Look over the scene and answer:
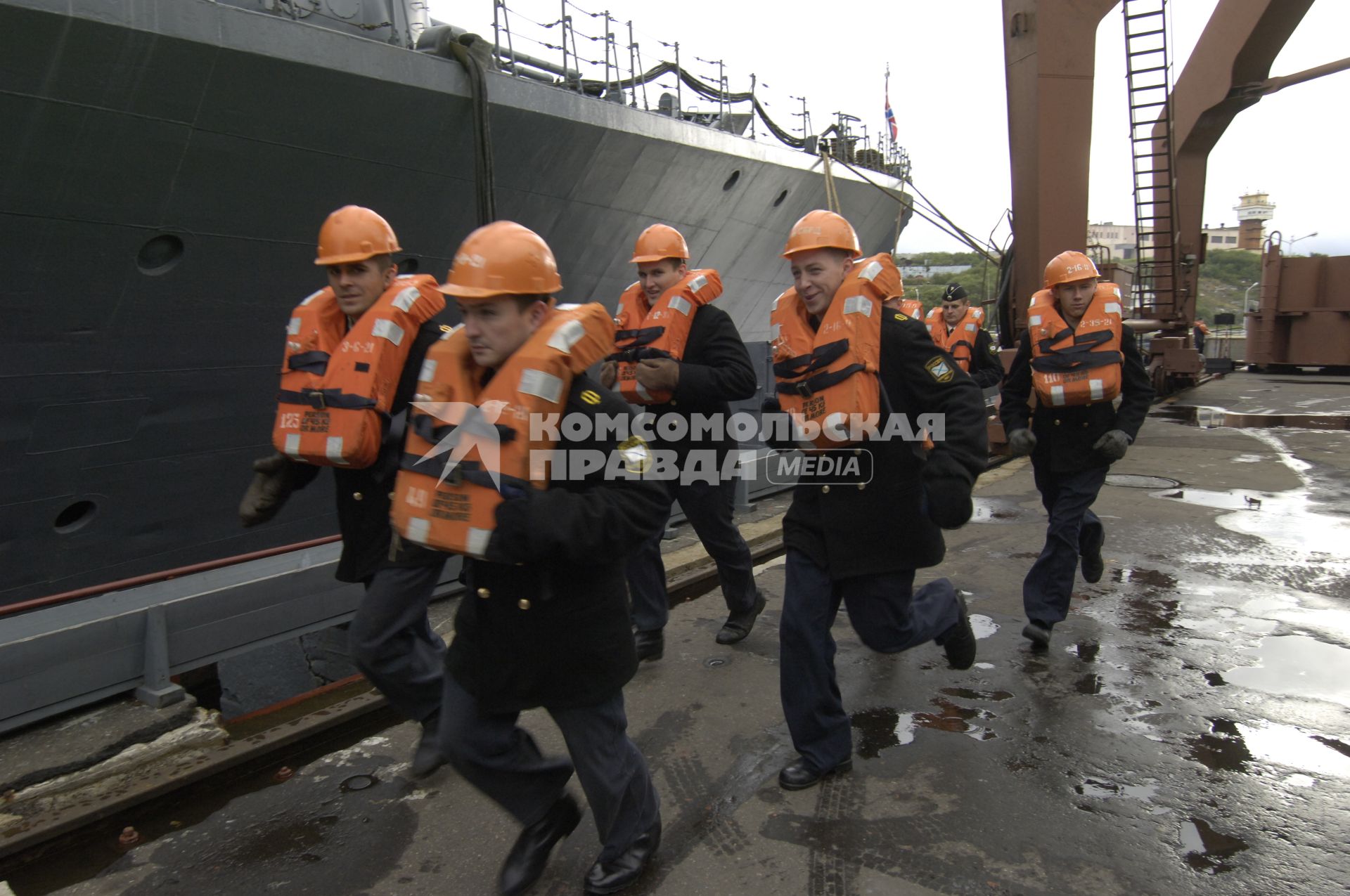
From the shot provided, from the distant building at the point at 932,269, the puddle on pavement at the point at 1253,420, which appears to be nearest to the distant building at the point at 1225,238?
the distant building at the point at 932,269

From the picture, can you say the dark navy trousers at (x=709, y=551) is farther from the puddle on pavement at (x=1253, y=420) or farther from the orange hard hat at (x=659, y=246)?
the puddle on pavement at (x=1253, y=420)

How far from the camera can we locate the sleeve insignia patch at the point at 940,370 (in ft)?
10.5

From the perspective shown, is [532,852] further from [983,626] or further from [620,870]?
[983,626]

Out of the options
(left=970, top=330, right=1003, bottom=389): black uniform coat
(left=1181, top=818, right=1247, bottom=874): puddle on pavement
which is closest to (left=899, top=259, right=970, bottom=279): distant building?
(left=970, top=330, right=1003, bottom=389): black uniform coat

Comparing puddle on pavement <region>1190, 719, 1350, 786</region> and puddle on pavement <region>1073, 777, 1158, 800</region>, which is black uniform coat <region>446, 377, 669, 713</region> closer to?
puddle on pavement <region>1073, 777, 1158, 800</region>

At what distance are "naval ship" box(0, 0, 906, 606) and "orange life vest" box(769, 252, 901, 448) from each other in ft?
16.0

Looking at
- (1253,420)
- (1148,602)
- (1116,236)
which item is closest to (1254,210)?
(1116,236)

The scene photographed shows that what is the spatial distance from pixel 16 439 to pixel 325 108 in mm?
3128

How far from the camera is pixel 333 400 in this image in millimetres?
3107

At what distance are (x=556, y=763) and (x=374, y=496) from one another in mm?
1177

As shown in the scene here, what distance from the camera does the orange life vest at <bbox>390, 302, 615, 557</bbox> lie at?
7.25ft

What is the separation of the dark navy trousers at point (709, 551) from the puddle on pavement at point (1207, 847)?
2241mm

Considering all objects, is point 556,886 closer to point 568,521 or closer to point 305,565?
point 568,521

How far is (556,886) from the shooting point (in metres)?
2.73
